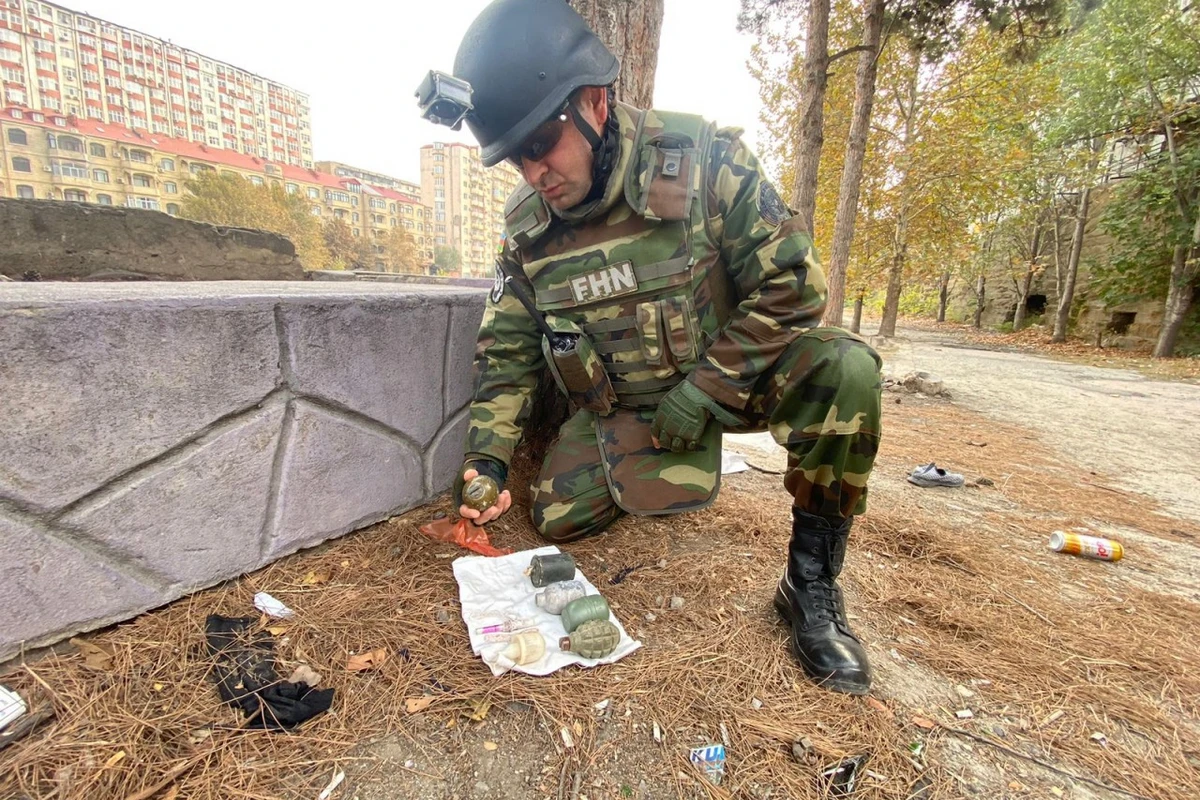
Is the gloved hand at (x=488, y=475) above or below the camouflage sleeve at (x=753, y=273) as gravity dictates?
below

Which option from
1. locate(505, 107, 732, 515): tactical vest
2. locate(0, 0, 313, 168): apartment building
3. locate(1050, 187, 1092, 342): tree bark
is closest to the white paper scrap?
locate(505, 107, 732, 515): tactical vest

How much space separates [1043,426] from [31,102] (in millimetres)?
18496

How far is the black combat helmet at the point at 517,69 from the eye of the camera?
1340 millimetres

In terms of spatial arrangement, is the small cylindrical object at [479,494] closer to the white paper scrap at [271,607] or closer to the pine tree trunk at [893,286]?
the white paper scrap at [271,607]

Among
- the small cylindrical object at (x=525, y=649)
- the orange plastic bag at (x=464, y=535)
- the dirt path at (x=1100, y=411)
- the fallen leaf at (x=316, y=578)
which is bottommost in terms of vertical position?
the dirt path at (x=1100, y=411)

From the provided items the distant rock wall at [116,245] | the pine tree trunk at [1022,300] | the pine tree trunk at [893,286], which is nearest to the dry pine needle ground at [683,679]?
the distant rock wall at [116,245]

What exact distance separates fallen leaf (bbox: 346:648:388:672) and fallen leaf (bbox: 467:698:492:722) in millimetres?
233

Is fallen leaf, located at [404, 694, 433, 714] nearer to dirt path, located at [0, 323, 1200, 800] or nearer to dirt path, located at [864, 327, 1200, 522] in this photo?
dirt path, located at [0, 323, 1200, 800]

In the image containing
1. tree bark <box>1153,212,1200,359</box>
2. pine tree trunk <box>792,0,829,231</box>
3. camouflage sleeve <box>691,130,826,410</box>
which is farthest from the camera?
tree bark <box>1153,212,1200,359</box>

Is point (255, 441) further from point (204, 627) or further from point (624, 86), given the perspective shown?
point (624, 86)

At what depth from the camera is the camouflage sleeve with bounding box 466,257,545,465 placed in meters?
1.66

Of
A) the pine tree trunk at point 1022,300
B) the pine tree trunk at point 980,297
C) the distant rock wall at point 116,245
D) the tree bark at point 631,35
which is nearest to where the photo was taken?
the tree bark at point 631,35

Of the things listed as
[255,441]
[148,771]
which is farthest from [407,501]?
[148,771]

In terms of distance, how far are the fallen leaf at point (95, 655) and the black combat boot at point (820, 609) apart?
4.78 feet
